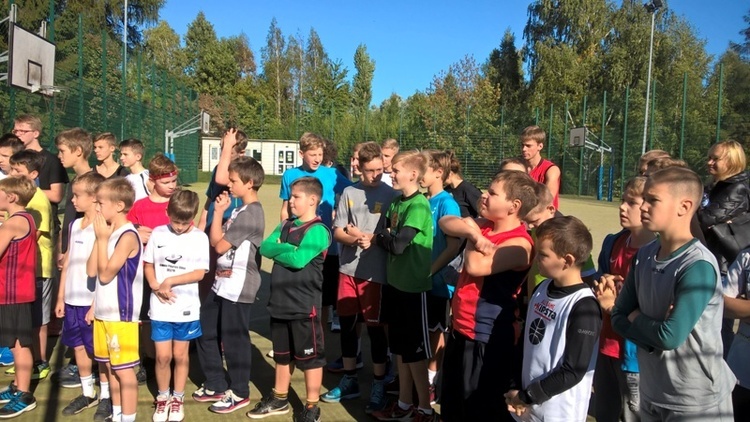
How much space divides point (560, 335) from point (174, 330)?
236 cm

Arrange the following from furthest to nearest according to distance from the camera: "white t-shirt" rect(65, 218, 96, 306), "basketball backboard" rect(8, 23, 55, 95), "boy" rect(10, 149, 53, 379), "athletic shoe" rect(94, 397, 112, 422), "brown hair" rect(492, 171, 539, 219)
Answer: "basketball backboard" rect(8, 23, 55, 95) → "boy" rect(10, 149, 53, 379) → "white t-shirt" rect(65, 218, 96, 306) → "athletic shoe" rect(94, 397, 112, 422) → "brown hair" rect(492, 171, 539, 219)

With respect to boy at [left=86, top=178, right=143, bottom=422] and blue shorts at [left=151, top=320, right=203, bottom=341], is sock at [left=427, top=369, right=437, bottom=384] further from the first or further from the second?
boy at [left=86, top=178, right=143, bottom=422]

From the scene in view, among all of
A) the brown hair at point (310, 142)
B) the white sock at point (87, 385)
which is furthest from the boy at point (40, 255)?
the brown hair at point (310, 142)

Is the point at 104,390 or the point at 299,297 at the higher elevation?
the point at 299,297

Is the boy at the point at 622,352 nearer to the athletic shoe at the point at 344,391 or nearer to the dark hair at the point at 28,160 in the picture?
the athletic shoe at the point at 344,391

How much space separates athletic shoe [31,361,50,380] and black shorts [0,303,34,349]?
600 mm

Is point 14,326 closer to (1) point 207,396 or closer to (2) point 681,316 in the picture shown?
(1) point 207,396

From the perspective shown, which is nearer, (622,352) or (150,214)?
(622,352)

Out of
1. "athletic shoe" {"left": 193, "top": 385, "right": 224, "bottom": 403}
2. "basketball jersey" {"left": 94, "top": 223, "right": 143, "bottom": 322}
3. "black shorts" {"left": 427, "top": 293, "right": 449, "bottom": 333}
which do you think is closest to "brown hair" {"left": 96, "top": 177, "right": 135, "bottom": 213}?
"basketball jersey" {"left": 94, "top": 223, "right": 143, "bottom": 322}

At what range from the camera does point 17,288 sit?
3799 millimetres

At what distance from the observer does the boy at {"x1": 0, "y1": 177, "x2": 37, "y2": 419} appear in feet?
12.3

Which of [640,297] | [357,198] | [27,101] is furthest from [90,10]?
[640,297]

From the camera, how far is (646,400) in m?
2.32

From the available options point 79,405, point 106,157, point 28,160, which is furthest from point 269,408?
point 28,160
